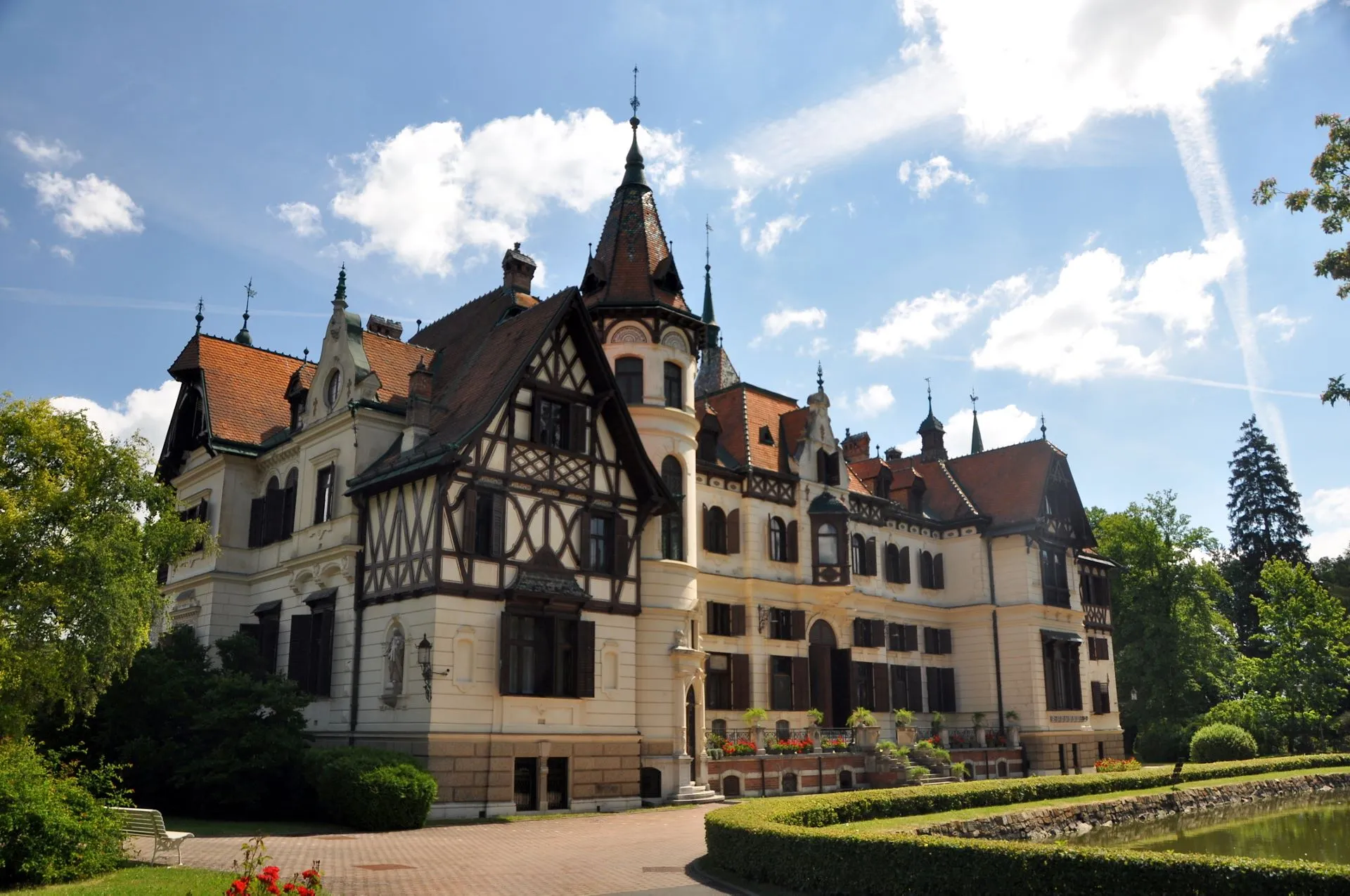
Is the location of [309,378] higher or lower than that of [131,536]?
higher

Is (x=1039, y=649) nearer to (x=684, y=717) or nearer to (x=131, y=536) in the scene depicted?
(x=684, y=717)

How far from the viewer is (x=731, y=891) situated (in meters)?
15.7

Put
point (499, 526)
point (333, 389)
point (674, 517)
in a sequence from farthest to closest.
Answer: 1. point (674, 517)
2. point (333, 389)
3. point (499, 526)

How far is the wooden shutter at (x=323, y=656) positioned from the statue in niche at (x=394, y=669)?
9.86 ft

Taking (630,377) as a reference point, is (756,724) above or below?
below

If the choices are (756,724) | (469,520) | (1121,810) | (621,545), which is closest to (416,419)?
(469,520)

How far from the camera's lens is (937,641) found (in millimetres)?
47375

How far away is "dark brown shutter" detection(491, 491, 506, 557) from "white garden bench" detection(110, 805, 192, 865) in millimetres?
11529

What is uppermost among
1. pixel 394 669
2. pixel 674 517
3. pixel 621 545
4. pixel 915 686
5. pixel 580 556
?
pixel 674 517

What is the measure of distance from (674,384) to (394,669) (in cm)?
1285

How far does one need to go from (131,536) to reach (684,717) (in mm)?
Answer: 15539

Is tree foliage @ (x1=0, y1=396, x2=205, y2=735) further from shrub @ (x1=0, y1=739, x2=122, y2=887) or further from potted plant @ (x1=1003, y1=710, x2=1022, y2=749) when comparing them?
potted plant @ (x1=1003, y1=710, x2=1022, y2=749)

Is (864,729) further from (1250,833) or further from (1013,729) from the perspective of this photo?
(1250,833)

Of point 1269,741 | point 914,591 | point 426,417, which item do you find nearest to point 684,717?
point 426,417
